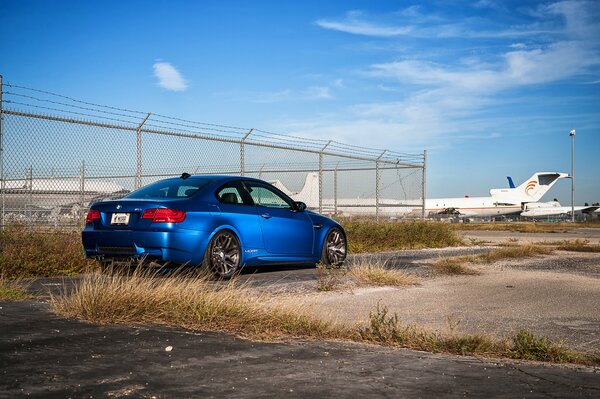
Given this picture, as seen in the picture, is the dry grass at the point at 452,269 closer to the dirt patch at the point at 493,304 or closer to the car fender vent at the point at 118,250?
the dirt patch at the point at 493,304

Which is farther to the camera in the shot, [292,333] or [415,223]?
[415,223]

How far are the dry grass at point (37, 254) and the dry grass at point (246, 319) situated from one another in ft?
13.1

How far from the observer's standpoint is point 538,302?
847 cm

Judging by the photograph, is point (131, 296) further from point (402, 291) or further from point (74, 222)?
point (74, 222)

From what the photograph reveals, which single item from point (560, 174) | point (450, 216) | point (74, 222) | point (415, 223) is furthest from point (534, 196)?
point (74, 222)

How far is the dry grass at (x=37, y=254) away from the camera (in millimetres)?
10080

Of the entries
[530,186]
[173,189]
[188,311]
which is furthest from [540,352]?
[530,186]

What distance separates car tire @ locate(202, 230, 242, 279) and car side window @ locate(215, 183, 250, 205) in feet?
1.77

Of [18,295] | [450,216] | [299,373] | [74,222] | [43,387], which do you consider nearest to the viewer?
[43,387]

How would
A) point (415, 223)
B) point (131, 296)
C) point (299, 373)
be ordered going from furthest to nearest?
point (415, 223) → point (131, 296) → point (299, 373)

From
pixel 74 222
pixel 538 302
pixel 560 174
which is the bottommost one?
pixel 538 302

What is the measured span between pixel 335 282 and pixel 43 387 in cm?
601

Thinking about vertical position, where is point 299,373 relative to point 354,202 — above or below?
below

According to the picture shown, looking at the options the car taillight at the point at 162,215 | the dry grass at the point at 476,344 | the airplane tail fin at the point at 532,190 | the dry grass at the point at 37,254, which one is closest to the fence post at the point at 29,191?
the dry grass at the point at 37,254
